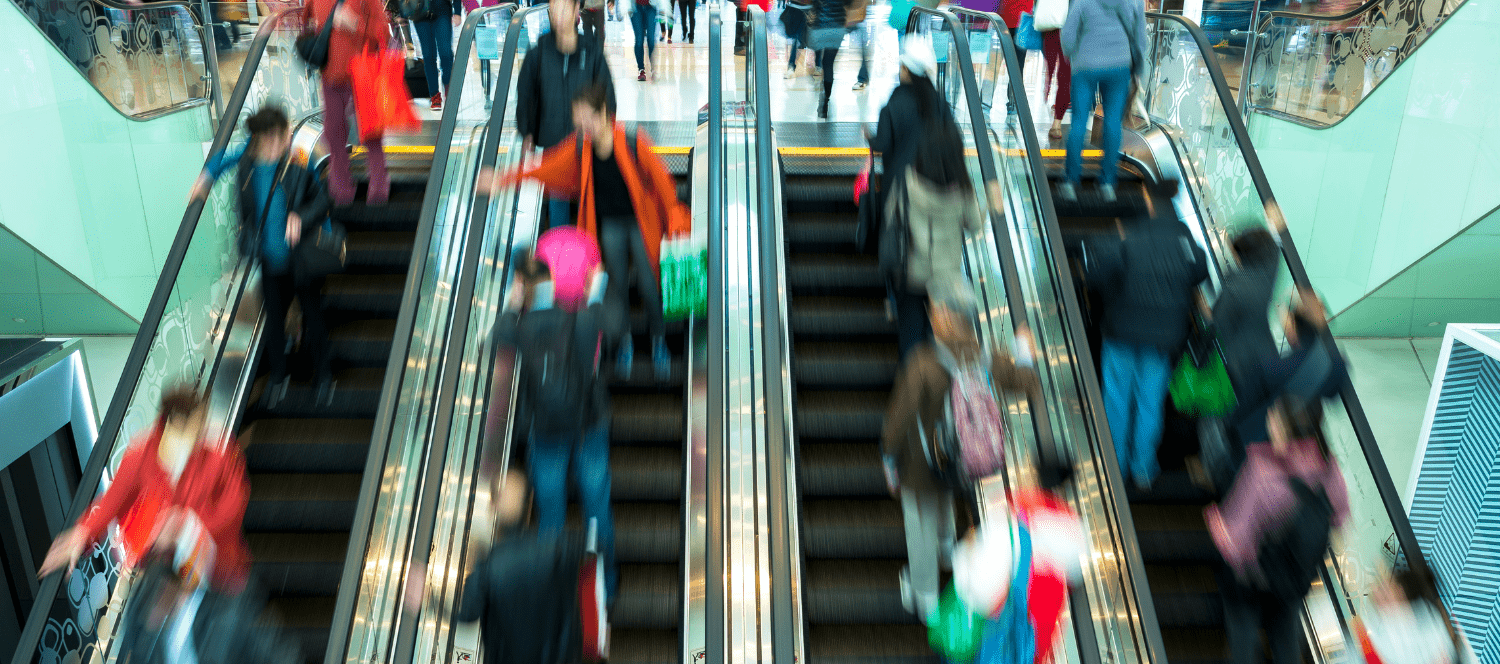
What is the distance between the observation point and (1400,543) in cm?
317

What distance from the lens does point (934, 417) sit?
2.96 meters

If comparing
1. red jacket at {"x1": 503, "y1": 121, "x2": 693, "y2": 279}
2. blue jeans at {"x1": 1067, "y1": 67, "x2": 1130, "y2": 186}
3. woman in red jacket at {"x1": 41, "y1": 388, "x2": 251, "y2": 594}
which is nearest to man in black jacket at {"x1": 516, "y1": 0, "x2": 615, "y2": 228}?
red jacket at {"x1": 503, "y1": 121, "x2": 693, "y2": 279}

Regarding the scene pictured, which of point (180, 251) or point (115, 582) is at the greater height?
point (180, 251)

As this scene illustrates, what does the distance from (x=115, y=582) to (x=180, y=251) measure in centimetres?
148

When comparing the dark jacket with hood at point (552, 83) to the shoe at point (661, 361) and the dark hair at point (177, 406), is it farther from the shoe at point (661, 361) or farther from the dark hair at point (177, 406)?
the dark hair at point (177, 406)

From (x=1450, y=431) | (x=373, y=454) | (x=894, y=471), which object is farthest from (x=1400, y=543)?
(x=373, y=454)

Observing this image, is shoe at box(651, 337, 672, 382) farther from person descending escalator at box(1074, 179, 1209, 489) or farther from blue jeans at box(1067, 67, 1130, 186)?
blue jeans at box(1067, 67, 1130, 186)

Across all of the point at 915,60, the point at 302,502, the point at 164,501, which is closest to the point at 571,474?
the point at 164,501

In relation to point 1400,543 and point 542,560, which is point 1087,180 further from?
point 542,560

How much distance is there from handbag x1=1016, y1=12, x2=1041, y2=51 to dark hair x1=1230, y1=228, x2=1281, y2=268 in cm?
395

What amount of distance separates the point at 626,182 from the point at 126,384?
2.27 meters

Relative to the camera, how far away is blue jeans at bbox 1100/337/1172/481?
12.3 feet

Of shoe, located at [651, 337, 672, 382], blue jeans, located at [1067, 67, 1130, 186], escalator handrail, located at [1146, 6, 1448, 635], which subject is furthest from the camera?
blue jeans, located at [1067, 67, 1130, 186]

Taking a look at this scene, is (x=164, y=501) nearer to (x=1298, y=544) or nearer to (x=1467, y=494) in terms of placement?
(x=1298, y=544)
